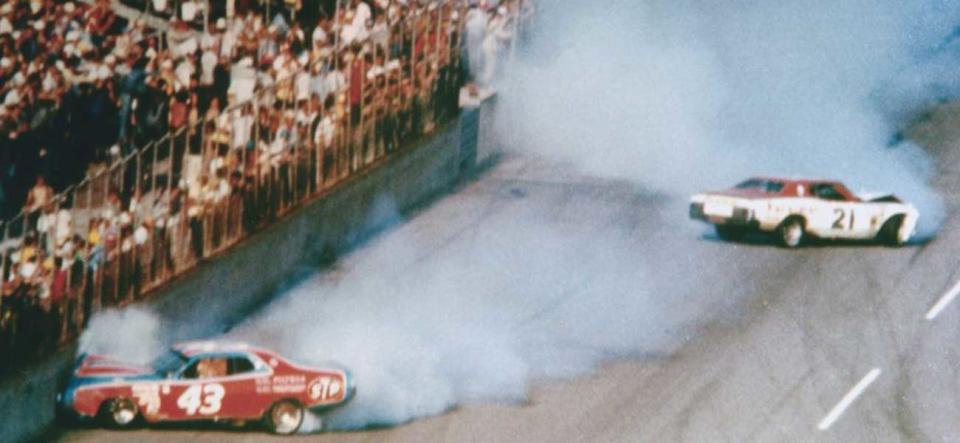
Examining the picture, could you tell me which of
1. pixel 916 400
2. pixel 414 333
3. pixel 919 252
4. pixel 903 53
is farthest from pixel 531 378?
pixel 903 53

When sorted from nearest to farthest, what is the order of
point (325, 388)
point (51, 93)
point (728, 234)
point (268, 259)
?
point (325, 388), point (51, 93), point (268, 259), point (728, 234)

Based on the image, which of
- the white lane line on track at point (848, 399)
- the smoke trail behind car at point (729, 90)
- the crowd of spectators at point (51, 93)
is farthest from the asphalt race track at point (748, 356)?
the crowd of spectators at point (51, 93)

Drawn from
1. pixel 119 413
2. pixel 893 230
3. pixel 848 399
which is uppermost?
pixel 119 413

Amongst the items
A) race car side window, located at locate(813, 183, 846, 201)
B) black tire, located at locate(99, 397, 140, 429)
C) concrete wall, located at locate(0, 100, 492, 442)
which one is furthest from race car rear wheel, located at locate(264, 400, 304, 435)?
race car side window, located at locate(813, 183, 846, 201)

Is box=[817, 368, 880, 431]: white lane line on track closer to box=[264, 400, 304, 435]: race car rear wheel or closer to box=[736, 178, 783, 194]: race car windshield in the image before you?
box=[736, 178, 783, 194]: race car windshield

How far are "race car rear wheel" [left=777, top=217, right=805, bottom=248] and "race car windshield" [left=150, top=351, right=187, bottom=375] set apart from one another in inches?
397

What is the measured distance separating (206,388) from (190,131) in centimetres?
404

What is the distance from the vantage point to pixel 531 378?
20547 mm

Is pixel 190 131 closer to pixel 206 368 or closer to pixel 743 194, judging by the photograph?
pixel 206 368

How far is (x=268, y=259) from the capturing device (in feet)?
75.6

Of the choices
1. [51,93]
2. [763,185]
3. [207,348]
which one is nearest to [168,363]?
[207,348]

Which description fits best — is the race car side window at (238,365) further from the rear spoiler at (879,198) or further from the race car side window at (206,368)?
the rear spoiler at (879,198)

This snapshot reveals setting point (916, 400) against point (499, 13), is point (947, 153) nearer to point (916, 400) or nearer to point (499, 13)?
point (499, 13)

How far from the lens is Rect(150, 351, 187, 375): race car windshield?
60.5 ft
